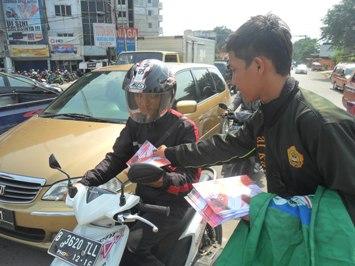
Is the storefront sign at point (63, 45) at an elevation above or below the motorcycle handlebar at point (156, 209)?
below

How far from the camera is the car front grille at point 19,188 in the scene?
3.08 meters

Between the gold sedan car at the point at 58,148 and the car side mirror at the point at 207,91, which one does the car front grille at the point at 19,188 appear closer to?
the gold sedan car at the point at 58,148

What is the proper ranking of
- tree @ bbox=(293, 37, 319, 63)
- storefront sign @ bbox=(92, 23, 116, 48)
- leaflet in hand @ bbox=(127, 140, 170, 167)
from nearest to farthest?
leaflet in hand @ bbox=(127, 140, 170, 167), storefront sign @ bbox=(92, 23, 116, 48), tree @ bbox=(293, 37, 319, 63)

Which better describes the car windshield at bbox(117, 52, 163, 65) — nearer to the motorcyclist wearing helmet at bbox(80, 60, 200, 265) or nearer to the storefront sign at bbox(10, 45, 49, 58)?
the motorcyclist wearing helmet at bbox(80, 60, 200, 265)

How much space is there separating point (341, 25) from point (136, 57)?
120ft

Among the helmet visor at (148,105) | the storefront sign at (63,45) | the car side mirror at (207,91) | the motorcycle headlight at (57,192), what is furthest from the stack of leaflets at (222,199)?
the storefront sign at (63,45)

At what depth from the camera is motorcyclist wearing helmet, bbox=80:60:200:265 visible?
2312mm

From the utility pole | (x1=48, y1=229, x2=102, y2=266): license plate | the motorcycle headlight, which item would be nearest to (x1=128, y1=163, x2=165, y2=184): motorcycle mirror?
(x1=48, y1=229, x2=102, y2=266): license plate

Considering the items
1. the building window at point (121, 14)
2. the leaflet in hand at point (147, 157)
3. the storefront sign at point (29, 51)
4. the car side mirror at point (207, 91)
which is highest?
the building window at point (121, 14)

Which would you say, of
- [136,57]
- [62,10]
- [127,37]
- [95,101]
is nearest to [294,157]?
[95,101]

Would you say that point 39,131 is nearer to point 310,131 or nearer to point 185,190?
point 185,190

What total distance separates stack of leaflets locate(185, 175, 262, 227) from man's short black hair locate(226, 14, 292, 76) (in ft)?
1.68

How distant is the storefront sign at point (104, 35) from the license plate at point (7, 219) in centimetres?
4504

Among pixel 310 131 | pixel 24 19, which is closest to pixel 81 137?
pixel 310 131
